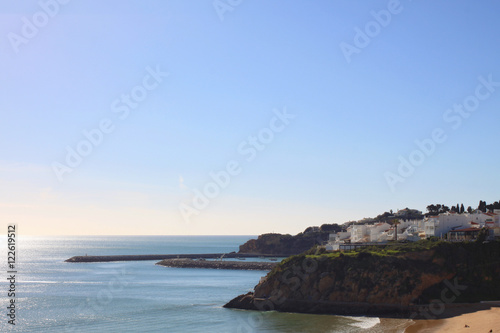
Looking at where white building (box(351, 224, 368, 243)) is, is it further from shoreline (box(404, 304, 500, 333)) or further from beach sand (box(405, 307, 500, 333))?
beach sand (box(405, 307, 500, 333))

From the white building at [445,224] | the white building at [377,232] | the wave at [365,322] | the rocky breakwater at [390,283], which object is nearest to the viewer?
the wave at [365,322]

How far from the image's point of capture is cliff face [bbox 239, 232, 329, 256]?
172m

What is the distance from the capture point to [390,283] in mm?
54438

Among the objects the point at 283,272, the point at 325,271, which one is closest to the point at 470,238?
the point at 325,271

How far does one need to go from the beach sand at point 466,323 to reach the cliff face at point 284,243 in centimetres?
11914

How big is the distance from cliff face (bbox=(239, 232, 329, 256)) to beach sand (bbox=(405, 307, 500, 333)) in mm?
119143

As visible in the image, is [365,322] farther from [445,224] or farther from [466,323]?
[445,224]

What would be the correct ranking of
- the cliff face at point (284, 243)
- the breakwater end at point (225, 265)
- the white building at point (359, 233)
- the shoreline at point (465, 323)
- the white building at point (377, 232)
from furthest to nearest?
the cliff face at point (284, 243), the breakwater end at point (225, 265), the white building at point (359, 233), the white building at point (377, 232), the shoreline at point (465, 323)

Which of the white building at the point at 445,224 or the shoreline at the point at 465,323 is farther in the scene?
the white building at the point at 445,224

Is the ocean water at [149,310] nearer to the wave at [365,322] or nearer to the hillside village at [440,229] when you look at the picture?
the wave at [365,322]

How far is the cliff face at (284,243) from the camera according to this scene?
172 metres

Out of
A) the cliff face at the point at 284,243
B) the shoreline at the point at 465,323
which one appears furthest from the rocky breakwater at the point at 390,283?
the cliff face at the point at 284,243

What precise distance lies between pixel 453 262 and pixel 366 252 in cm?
960

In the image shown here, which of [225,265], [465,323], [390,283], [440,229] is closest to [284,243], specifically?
[225,265]
